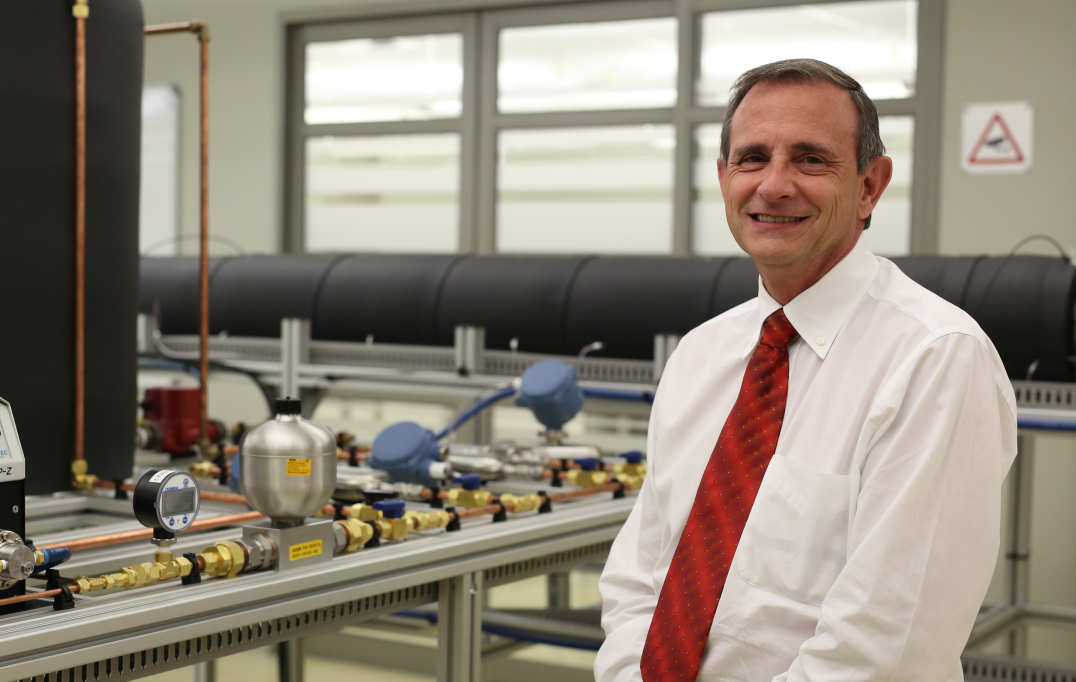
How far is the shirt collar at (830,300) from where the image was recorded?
50.9 inches

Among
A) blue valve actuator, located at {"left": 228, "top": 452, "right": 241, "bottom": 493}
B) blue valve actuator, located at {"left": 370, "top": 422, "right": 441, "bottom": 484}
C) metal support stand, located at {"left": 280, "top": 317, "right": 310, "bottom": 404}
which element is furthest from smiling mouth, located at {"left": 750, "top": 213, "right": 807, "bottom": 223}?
metal support stand, located at {"left": 280, "top": 317, "right": 310, "bottom": 404}

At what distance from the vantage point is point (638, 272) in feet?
11.0

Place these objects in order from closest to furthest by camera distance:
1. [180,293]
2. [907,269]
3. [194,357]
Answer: [907,269]
[194,357]
[180,293]

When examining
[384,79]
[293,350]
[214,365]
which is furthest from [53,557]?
[384,79]

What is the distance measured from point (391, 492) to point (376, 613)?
25 cm

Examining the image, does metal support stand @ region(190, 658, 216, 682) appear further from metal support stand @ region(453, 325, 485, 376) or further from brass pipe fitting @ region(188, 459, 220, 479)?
metal support stand @ region(453, 325, 485, 376)

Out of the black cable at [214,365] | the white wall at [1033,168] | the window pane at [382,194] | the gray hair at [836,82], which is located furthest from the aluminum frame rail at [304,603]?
the window pane at [382,194]

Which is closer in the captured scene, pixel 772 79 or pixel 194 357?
pixel 772 79

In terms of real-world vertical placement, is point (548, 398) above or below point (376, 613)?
above

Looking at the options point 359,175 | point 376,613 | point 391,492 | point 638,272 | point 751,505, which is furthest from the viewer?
point 359,175

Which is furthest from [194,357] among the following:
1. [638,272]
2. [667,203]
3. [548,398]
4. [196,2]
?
[196,2]

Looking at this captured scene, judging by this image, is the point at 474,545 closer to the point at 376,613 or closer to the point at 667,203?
the point at 376,613

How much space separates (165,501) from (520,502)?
26.8 inches

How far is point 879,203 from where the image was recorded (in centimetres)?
489
